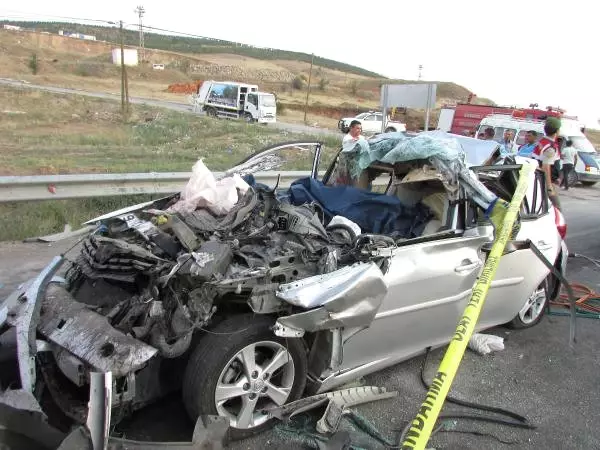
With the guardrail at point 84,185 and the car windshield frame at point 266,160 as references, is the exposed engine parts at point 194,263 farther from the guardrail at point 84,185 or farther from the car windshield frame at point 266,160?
the guardrail at point 84,185

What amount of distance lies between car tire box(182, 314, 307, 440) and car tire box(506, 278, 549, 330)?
2.54 meters

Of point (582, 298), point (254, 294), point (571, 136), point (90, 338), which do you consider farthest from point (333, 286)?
point (571, 136)

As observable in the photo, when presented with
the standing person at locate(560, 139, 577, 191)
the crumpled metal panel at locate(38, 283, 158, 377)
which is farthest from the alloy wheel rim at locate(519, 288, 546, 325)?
the standing person at locate(560, 139, 577, 191)

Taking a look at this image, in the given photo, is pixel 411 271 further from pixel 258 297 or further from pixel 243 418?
pixel 243 418

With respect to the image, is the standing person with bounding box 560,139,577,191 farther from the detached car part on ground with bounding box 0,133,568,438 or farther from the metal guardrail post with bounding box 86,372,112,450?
the metal guardrail post with bounding box 86,372,112,450

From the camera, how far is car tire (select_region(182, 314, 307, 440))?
288 centimetres

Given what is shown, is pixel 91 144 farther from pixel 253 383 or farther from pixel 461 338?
pixel 461 338

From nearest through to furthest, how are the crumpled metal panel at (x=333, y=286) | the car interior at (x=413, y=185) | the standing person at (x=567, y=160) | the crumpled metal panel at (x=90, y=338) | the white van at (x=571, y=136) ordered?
the crumpled metal panel at (x=90, y=338) → the crumpled metal panel at (x=333, y=286) → the car interior at (x=413, y=185) → the standing person at (x=567, y=160) → the white van at (x=571, y=136)

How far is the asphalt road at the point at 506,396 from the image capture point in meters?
3.21

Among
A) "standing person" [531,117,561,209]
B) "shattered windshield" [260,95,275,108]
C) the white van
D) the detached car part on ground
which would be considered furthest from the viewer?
"shattered windshield" [260,95,275,108]

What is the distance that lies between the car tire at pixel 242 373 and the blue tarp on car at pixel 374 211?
4.75ft

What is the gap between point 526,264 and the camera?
4.47 meters

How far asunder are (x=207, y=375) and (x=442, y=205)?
93.5 inches

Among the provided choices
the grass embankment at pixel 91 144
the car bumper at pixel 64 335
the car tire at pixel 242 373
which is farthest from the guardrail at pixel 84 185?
the car bumper at pixel 64 335
